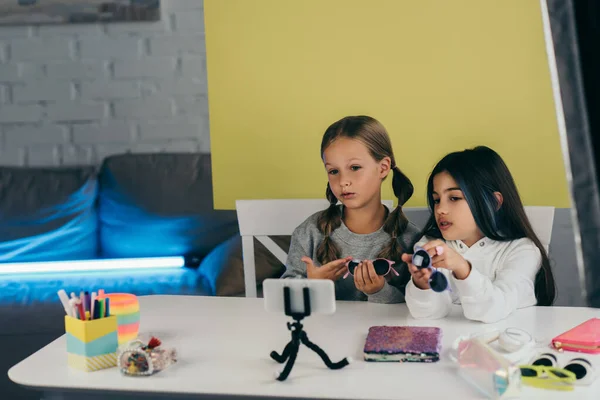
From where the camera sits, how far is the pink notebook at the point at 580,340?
1067mm

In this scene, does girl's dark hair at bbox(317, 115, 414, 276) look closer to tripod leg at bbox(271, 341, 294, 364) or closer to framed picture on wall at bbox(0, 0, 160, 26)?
tripod leg at bbox(271, 341, 294, 364)

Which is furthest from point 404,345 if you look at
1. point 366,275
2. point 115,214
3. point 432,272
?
point 115,214

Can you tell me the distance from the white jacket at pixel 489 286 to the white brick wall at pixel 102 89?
59.1 inches

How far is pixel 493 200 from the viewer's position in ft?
5.11

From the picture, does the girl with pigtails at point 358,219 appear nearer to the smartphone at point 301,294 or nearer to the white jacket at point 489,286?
the white jacket at point 489,286

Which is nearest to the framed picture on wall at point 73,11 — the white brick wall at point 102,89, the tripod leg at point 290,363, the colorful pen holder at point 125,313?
the white brick wall at point 102,89

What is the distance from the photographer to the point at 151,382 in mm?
985

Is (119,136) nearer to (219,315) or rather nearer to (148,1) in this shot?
(148,1)

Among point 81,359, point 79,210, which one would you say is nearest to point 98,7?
point 79,210

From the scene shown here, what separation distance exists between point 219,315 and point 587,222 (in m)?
0.69

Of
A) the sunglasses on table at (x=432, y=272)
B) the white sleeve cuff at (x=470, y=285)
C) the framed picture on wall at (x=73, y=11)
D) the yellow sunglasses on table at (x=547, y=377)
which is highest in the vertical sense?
the framed picture on wall at (x=73, y=11)

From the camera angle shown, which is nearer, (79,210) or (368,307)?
(368,307)

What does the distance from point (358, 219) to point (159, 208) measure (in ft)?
3.70

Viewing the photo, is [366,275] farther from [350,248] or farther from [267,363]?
[267,363]
